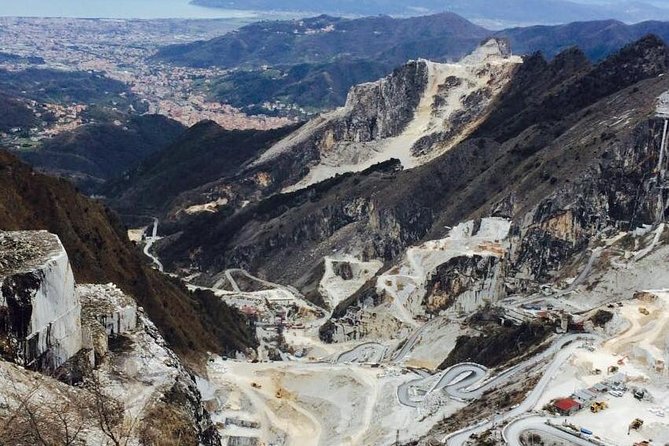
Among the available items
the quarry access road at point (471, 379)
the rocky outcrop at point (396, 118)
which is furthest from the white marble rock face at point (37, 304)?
the rocky outcrop at point (396, 118)

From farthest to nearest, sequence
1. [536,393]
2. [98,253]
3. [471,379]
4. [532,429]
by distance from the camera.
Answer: [98,253], [471,379], [536,393], [532,429]

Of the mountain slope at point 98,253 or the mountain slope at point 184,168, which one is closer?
the mountain slope at point 98,253

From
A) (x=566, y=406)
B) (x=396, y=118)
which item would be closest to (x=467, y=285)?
(x=566, y=406)

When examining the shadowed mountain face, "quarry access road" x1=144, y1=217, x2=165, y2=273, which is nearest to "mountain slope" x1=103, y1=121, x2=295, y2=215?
"quarry access road" x1=144, y1=217, x2=165, y2=273

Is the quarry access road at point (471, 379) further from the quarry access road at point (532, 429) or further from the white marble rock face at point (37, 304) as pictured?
the white marble rock face at point (37, 304)

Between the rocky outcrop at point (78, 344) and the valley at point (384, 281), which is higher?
the rocky outcrop at point (78, 344)

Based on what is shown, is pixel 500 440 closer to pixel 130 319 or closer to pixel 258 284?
pixel 130 319

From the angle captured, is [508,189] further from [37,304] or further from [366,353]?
[37,304]

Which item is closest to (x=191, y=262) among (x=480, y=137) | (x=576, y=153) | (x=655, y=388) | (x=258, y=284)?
(x=258, y=284)
